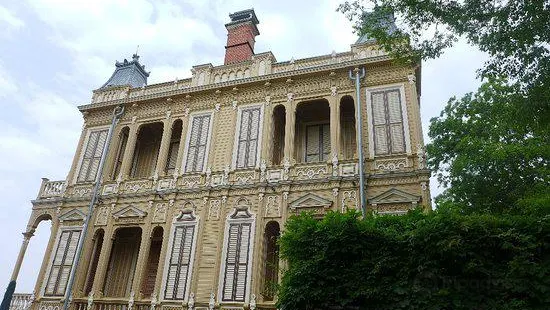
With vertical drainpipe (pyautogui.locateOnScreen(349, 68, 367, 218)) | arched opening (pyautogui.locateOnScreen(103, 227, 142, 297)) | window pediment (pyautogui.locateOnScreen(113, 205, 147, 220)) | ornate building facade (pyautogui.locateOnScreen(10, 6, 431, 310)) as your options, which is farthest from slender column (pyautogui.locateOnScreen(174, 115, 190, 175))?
vertical drainpipe (pyautogui.locateOnScreen(349, 68, 367, 218))

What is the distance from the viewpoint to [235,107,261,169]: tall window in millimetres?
17339

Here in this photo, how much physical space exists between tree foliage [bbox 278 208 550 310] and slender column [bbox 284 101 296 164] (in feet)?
24.3

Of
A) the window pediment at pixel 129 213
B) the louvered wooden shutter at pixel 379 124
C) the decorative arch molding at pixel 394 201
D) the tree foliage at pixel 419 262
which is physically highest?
the louvered wooden shutter at pixel 379 124

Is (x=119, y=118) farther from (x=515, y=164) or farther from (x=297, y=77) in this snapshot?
(x=515, y=164)

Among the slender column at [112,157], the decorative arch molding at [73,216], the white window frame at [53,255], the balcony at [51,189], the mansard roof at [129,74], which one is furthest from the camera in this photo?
the mansard roof at [129,74]

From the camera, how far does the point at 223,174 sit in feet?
56.8

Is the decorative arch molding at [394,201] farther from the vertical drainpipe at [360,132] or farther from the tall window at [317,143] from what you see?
the tall window at [317,143]

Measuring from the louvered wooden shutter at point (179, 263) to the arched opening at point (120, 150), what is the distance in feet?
16.7

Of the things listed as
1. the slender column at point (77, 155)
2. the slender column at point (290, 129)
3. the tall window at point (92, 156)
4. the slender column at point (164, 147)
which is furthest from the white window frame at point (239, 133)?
the slender column at point (77, 155)

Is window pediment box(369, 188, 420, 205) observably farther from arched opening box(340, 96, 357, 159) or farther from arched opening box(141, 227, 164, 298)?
arched opening box(141, 227, 164, 298)

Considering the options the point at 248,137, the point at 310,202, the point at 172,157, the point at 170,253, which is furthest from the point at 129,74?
the point at 310,202

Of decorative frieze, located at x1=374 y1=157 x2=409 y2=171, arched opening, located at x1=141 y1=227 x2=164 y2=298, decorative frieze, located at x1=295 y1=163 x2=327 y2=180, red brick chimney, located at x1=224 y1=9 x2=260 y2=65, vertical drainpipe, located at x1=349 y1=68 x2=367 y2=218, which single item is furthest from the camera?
red brick chimney, located at x1=224 y1=9 x2=260 y2=65

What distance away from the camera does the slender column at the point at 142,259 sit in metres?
16.1

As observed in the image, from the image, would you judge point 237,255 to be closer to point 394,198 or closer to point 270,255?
point 270,255
